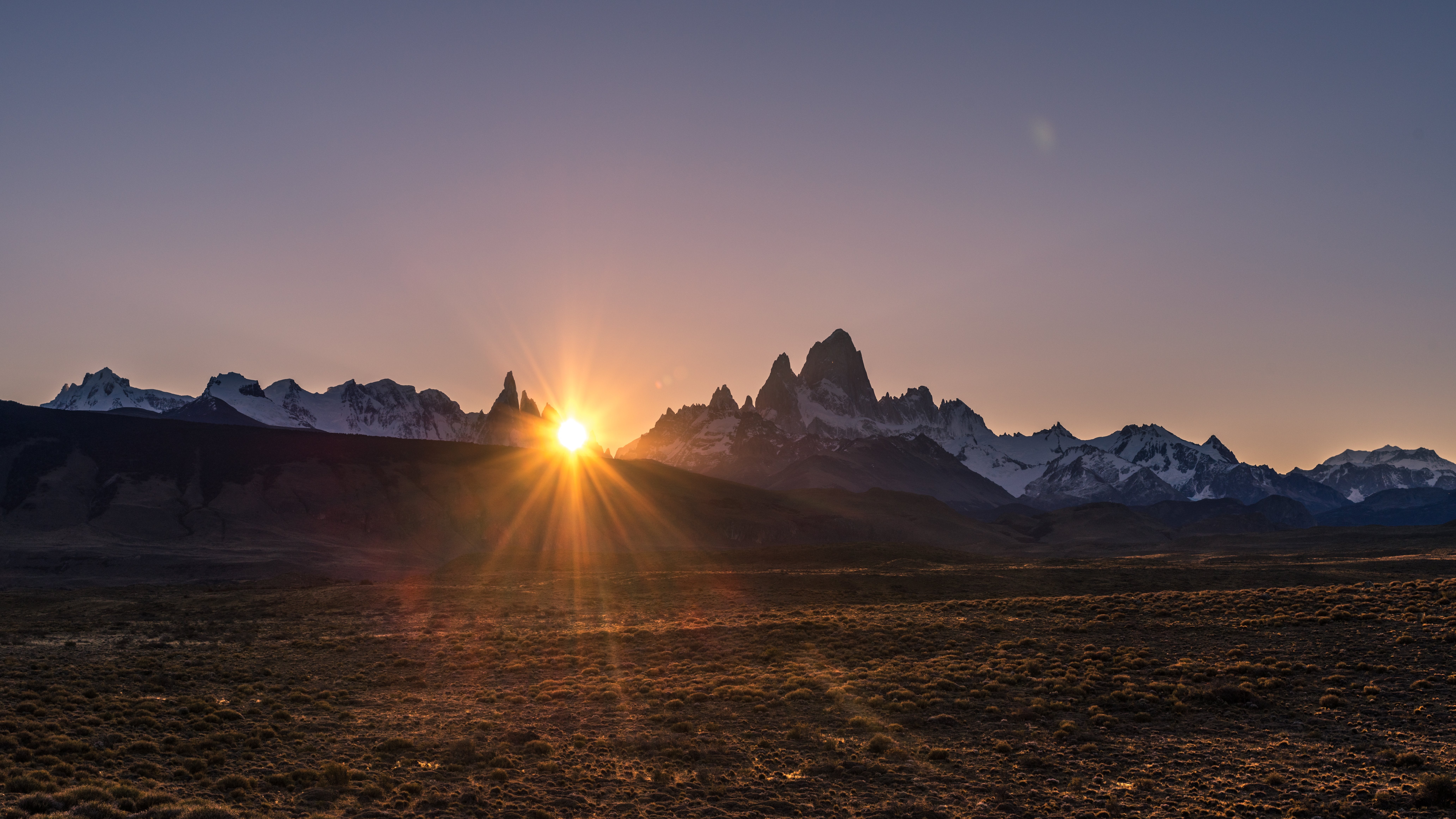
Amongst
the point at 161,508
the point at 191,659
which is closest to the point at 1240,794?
the point at 191,659

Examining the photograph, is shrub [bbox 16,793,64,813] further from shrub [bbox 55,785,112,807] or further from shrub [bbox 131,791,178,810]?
shrub [bbox 131,791,178,810]

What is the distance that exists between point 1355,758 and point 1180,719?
206 inches

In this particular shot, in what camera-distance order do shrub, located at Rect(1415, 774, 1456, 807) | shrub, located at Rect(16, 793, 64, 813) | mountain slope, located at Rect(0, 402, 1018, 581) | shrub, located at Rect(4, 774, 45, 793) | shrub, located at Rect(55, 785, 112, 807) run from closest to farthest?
shrub, located at Rect(16, 793, 64, 813) < shrub, located at Rect(55, 785, 112, 807) < shrub, located at Rect(4, 774, 45, 793) < shrub, located at Rect(1415, 774, 1456, 807) < mountain slope, located at Rect(0, 402, 1018, 581)

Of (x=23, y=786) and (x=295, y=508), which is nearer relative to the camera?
(x=23, y=786)

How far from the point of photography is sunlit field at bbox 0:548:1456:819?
68.2 ft

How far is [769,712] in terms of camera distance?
30.1 m

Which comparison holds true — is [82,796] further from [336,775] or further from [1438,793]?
[1438,793]

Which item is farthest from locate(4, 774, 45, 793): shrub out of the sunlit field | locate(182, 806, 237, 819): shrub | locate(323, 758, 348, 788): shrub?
locate(323, 758, 348, 788): shrub

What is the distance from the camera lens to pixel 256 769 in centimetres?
2247

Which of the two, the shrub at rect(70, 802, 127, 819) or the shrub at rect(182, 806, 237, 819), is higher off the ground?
the shrub at rect(70, 802, 127, 819)

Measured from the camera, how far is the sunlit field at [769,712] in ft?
68.2

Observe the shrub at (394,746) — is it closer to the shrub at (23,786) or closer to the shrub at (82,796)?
the shrub at (82,796)

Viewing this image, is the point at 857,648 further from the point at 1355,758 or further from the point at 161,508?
the point at 161,508

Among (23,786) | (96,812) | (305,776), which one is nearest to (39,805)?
(96,812)
